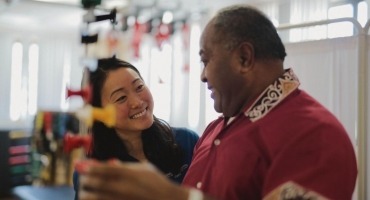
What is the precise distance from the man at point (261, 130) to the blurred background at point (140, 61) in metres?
0.25

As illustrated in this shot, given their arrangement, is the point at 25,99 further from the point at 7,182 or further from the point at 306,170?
the point at 306,170

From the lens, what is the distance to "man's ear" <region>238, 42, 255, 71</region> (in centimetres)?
96

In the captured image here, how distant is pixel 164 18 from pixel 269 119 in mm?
2867

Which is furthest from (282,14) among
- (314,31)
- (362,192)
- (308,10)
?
(362,192)

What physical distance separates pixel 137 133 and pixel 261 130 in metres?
0.83

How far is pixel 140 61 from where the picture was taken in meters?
4.84

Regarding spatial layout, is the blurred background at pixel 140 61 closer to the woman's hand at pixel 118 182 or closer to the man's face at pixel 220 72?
the woman's hand at pixel 118 182

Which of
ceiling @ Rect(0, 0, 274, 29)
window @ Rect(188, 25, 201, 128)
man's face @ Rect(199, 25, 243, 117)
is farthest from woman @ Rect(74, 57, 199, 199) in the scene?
window @ Rect(188, 25, 201, 128)

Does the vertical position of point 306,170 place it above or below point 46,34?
below

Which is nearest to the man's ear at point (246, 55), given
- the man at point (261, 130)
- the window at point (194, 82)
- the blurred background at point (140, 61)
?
the man at point (261, 130)

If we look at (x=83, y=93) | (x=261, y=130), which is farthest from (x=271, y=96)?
(x=83, y=93)

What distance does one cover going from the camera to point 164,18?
3709 mm

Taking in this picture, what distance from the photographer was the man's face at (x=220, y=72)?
0.97 metres

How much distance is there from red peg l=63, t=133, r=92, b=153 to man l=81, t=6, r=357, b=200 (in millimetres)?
211
